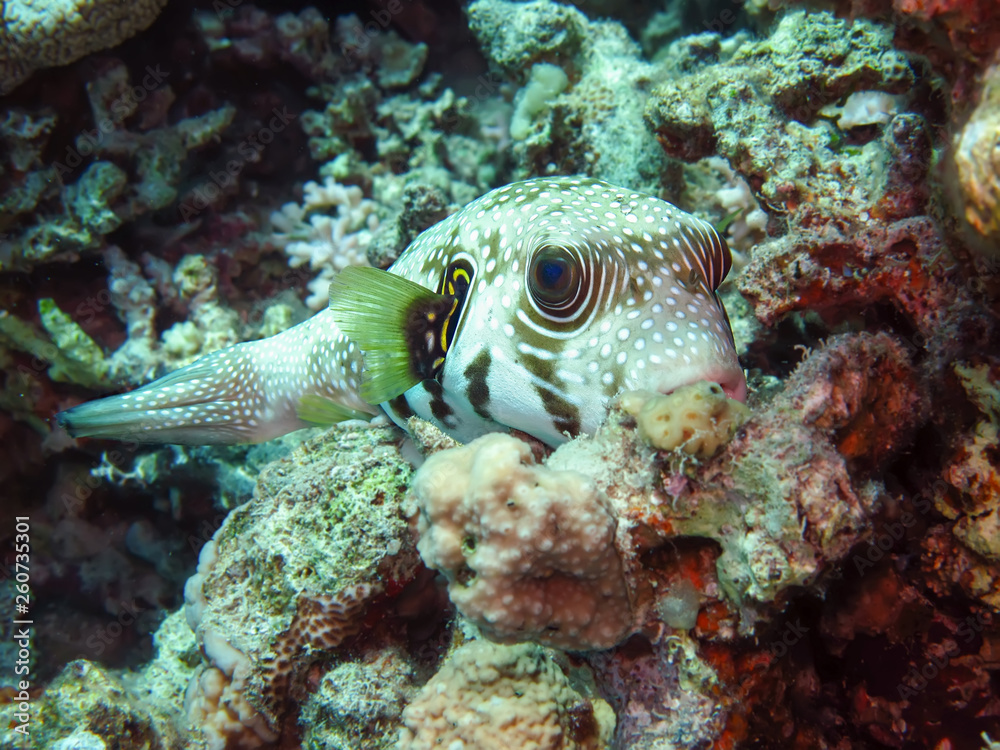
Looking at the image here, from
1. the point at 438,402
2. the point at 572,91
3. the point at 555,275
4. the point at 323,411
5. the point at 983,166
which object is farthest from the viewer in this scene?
the point at 572,91

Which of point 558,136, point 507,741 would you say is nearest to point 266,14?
point 558,136

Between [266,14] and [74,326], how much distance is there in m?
3.76

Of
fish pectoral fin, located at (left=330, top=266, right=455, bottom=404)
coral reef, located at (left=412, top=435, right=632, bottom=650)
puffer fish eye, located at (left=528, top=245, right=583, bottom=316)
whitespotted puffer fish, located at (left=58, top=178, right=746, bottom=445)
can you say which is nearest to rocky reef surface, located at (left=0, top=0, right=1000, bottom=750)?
coral reef, located at (left=412, top=435, right=632, bottom=650)

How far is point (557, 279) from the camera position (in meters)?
2.56

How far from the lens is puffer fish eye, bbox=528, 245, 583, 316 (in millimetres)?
2539

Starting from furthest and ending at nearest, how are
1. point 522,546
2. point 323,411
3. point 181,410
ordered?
point 181,410, point 323,411, point 522,546

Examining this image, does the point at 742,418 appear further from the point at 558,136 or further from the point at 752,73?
the point at 558,136

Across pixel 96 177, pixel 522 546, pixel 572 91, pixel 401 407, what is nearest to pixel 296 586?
pixel 401 407

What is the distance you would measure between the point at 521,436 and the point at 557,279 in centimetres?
105

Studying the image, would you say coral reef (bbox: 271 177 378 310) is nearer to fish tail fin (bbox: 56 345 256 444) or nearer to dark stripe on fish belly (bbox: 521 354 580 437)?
fish tail fin (bbox: 56 345 256 444)

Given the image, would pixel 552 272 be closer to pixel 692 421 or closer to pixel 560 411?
pixel 560 411

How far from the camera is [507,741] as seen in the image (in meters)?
2.38

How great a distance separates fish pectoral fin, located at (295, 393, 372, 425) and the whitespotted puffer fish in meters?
0.03

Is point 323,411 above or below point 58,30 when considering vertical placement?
below
